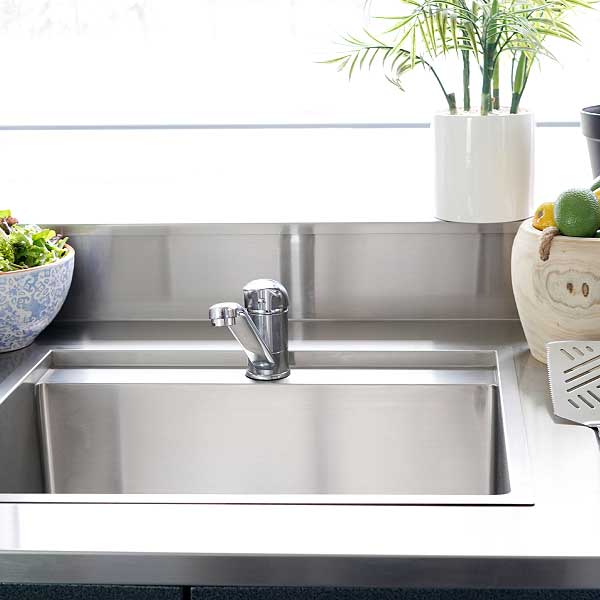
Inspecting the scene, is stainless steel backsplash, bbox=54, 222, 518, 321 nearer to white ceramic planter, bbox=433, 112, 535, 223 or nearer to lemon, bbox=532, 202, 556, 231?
white ceramic planter, bbox=433, 112, 535, 223

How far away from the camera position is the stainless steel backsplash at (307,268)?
1313 mm


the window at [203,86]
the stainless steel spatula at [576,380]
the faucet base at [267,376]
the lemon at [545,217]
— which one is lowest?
the faucet base at [267,376]

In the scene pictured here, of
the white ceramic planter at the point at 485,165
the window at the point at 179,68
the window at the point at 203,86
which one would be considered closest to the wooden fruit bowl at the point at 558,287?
the white ceramic planter at the point at 485,165


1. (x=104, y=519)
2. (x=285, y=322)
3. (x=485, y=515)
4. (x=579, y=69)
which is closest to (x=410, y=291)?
(x=285, y=322)

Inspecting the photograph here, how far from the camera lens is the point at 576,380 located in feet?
3.46

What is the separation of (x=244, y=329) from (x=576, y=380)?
43 centimetres

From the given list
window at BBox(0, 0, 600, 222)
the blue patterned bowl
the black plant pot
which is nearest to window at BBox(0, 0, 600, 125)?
window at BBox(0, 0, 600, 222)

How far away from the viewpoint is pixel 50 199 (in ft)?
5.08

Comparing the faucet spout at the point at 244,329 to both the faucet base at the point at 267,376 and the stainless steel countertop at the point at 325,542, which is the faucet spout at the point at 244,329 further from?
the stainless steel countertop at the point at 325,542

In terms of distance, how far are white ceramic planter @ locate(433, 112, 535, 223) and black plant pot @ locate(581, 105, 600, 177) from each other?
0.31 ft

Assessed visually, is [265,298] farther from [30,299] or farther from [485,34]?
[485,34]

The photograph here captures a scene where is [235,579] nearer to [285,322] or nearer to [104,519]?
[104,519]

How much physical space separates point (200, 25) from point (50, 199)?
29.1 inches

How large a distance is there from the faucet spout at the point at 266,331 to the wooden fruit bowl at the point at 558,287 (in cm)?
32
